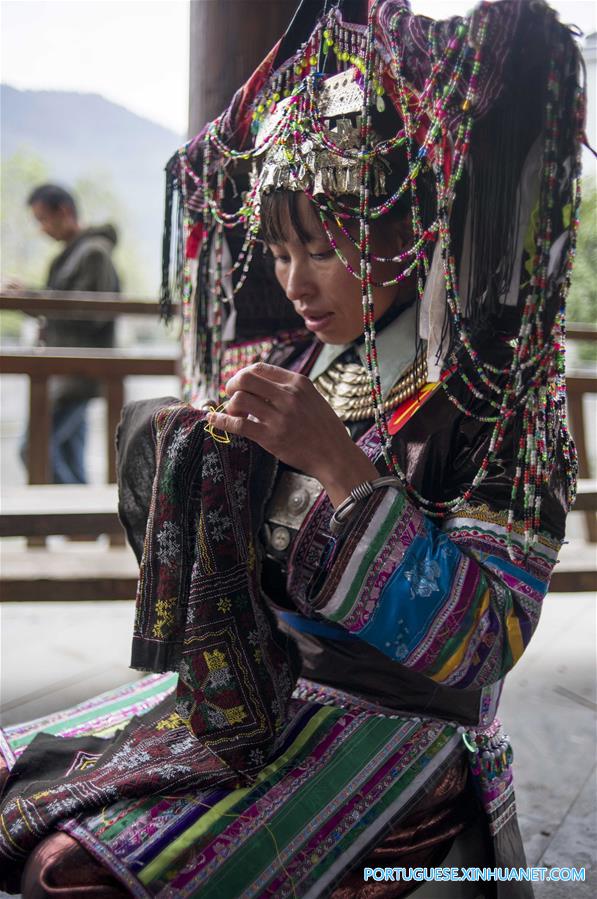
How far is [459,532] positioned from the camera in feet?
3.28

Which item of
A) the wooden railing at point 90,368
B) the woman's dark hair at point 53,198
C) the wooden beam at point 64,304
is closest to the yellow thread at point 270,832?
the wooden railing at point 90,368

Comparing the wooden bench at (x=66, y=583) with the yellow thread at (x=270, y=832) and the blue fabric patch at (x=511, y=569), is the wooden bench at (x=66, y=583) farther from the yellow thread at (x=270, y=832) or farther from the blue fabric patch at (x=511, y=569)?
the blue fabric patch at (x=511, y=569)

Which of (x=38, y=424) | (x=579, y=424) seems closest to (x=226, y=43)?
(x=38, y=424)

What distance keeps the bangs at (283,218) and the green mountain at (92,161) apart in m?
21.7

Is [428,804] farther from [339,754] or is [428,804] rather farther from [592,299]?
[592,299]

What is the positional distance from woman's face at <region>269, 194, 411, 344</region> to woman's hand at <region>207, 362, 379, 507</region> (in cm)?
22

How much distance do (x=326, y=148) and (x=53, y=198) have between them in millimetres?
3262

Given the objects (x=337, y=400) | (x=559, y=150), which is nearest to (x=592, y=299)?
(x=337, y=400)

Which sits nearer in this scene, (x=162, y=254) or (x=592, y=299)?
(x=162, y=254)

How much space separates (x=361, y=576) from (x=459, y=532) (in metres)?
0.16

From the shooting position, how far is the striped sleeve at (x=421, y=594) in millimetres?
927

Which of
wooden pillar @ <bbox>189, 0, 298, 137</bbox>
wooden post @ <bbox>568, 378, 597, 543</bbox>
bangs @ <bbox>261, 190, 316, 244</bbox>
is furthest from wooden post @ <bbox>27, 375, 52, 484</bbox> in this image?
wooden post @ <bbox>568, 378, 597, 543</bbox>

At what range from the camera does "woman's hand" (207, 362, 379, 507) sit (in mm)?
962

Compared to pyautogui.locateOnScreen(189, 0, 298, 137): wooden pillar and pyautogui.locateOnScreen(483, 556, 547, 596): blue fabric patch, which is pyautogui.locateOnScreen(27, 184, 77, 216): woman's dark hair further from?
pyautogui.locateOnScreen(483, 556, 547, 596): blue fabric patch
